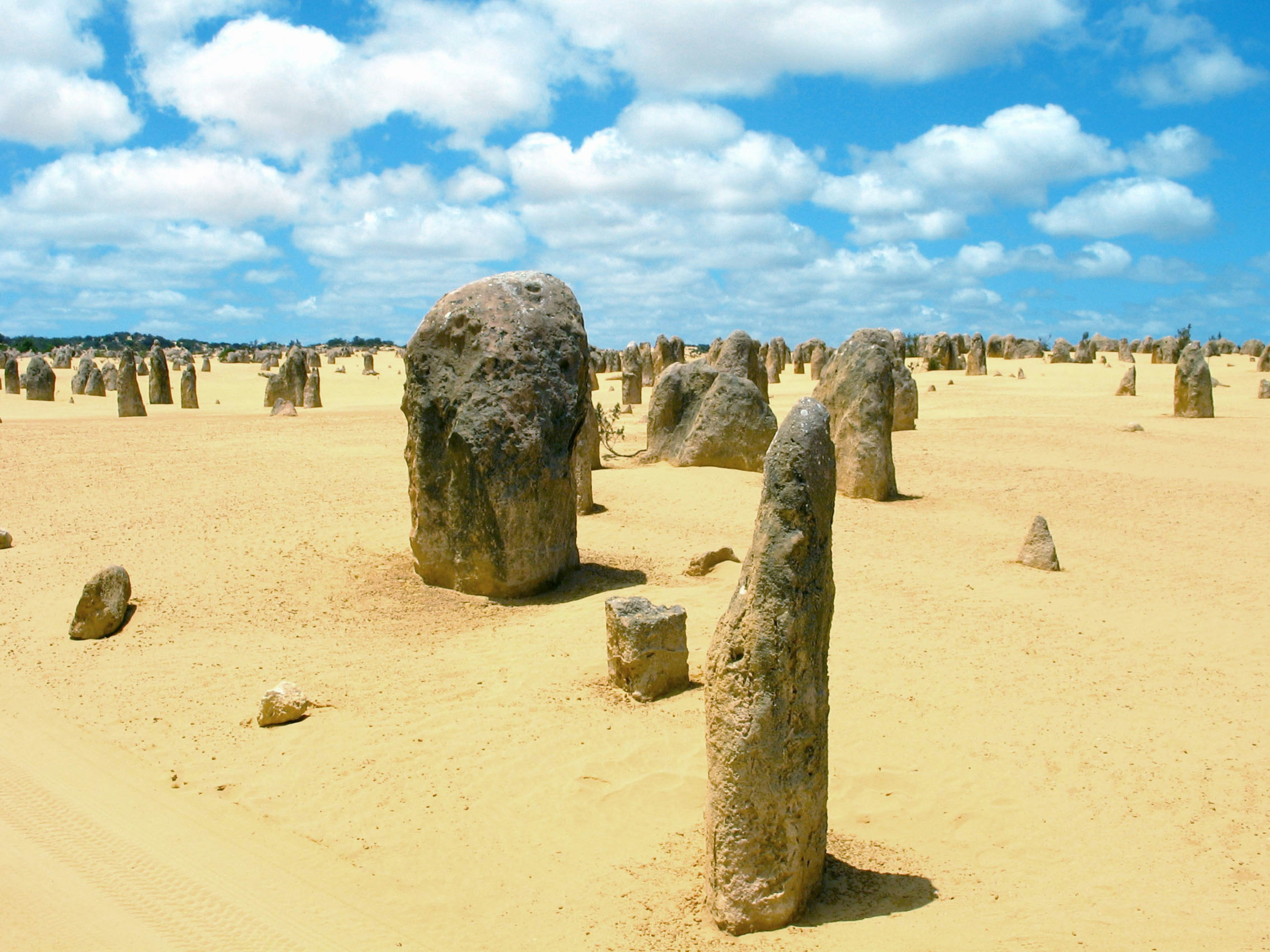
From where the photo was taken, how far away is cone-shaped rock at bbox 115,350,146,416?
24391 millimetres

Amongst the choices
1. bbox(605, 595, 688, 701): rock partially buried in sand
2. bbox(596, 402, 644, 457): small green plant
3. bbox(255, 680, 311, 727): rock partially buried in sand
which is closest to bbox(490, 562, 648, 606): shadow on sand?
bbox(605, 595, 688, 701): rock partially buried in sand

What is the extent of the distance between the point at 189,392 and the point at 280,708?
24169 millimetres

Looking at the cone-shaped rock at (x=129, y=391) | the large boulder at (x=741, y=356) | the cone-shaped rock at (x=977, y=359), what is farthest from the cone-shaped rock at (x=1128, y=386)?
the cone-shaped rock at (x=129, y=391)

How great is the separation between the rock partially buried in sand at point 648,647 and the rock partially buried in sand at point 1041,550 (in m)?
5.14

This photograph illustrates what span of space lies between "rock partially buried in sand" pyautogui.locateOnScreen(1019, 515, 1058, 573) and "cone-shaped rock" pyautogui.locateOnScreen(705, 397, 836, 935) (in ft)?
22.4

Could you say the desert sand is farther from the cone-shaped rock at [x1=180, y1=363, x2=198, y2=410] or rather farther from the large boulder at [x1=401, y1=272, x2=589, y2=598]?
the cone-shaped rock at [x1=180, y1=363, x2=198, y2=410]

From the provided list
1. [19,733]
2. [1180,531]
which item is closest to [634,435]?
[1180,531]

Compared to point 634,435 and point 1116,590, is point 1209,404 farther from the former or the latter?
point 1116,590

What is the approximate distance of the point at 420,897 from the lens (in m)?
4.75

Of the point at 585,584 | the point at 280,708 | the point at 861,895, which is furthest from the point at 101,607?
the point at 861,895

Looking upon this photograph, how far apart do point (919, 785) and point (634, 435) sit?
612 inches

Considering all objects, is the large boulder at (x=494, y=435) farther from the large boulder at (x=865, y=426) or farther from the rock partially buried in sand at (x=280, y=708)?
the large boulder at (x=865, y=426)

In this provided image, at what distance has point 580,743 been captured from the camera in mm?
6195

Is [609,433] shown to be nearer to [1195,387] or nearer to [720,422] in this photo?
[720,422]
